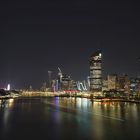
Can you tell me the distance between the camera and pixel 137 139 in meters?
20.5

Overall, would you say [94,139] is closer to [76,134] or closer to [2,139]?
[76,134]

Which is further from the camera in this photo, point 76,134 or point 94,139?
point 76,134

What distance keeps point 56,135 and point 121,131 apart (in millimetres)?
6314

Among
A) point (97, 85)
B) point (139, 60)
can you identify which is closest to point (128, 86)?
point (97, 85)

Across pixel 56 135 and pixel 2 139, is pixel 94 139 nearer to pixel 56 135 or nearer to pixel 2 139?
pixel 56 135

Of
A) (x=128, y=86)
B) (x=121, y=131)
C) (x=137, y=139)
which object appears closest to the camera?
(x=137, y=139)

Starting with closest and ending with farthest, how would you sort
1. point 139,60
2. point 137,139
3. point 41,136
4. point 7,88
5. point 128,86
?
1. point 137,139
2. point 41,136
3. point 139,60
4. point 128,86
5. point 7,88

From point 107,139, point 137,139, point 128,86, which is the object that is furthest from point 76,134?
point 128,86

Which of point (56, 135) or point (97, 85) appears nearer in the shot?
point (56, 135)

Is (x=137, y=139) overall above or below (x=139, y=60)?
below

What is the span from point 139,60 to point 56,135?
112756 millimetres

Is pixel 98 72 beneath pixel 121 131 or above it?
above

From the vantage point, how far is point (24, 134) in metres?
23.5

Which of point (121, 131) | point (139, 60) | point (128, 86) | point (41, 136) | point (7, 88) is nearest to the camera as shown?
point (41, 136)
